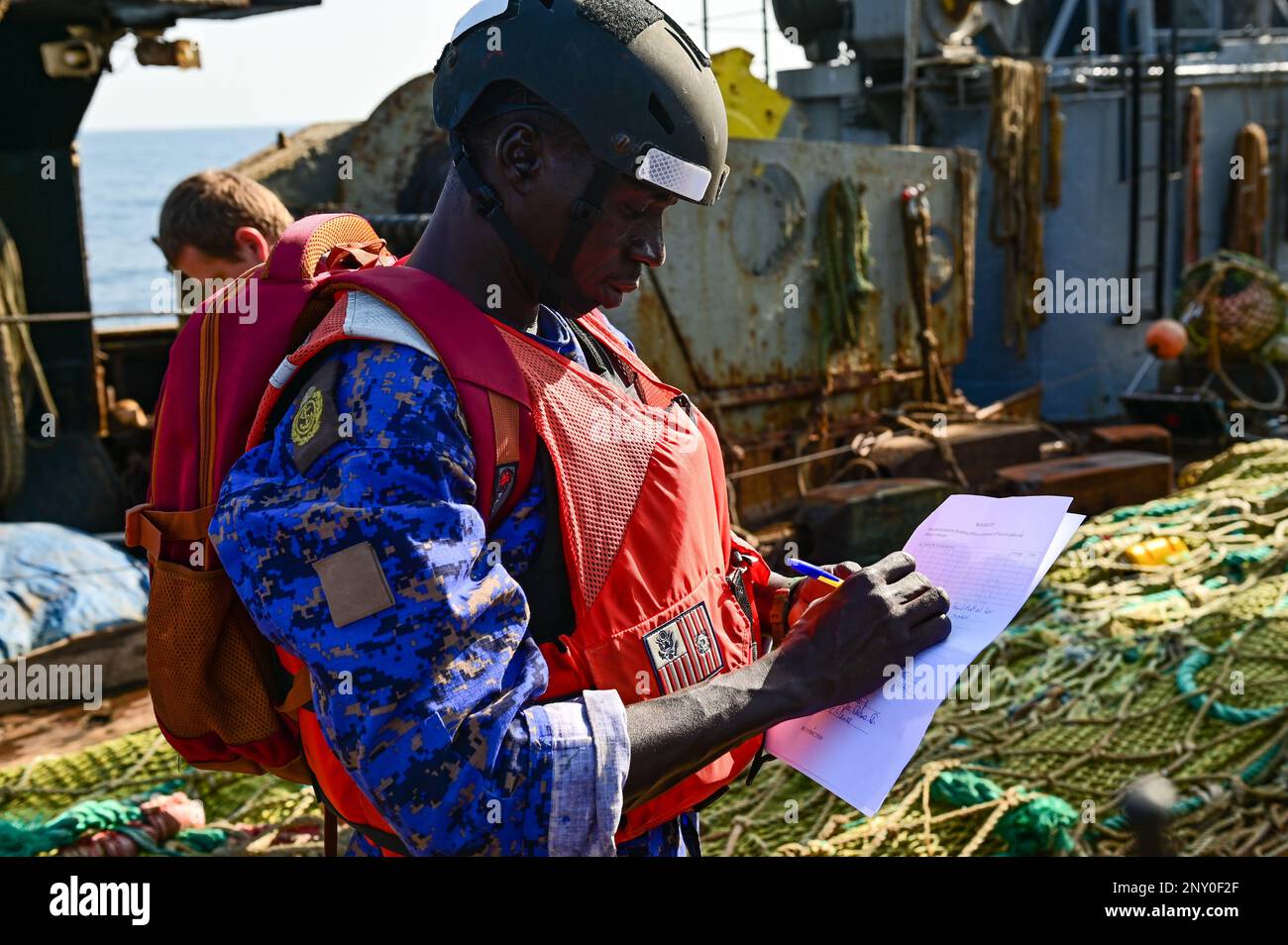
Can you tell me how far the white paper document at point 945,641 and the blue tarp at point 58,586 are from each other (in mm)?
5554

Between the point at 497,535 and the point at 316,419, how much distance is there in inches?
10.5

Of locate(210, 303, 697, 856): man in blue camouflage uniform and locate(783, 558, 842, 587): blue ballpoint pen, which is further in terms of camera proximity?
locate(783, 558, 842, 587): blue ballpoint pen

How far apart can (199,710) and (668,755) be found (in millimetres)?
605

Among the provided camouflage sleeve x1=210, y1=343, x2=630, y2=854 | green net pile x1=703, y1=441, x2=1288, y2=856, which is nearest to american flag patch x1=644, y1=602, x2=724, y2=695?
camouflage sleeve x1=210, y1=343, x2=630, y2=854

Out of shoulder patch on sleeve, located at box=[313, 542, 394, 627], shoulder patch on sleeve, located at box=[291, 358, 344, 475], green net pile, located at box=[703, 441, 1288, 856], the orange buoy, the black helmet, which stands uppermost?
the black helmet

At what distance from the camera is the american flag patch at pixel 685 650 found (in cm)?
162

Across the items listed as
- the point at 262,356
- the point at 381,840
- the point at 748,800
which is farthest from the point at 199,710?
the point at 748,800

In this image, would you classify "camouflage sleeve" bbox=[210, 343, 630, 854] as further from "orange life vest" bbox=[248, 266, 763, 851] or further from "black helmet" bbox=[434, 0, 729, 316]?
Answer: "black helmet" bbox=[434, 0, 729, 316]

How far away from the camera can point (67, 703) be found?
654 cm

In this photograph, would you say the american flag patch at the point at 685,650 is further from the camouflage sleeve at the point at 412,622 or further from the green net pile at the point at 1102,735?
the green net pile at the point at 1102,735

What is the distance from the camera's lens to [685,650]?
1.67 meters

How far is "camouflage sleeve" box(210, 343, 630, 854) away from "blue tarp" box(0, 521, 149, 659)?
5.59 m

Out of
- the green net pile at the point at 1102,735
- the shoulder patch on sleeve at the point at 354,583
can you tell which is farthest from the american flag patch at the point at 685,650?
the green net pile at the point at 1102,735

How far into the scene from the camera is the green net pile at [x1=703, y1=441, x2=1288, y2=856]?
3.78 m
